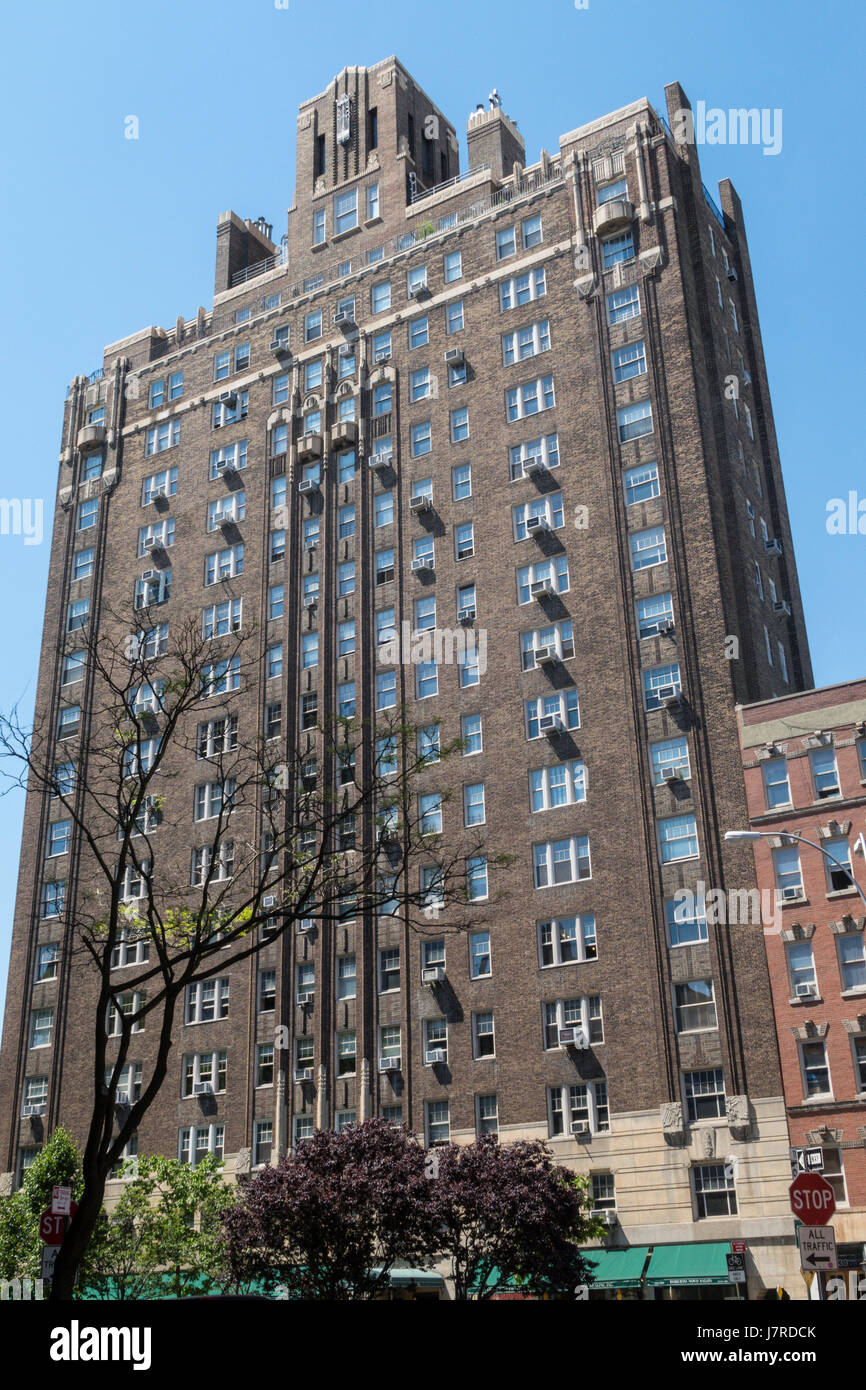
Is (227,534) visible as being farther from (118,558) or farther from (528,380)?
(528,380)

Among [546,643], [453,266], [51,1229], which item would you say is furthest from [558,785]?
[51,1229]

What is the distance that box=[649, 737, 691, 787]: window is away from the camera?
165 feet

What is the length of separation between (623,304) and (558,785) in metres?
23.1

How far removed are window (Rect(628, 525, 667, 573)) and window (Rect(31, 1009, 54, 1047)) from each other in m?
36.0

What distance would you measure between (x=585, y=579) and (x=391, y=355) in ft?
64.1

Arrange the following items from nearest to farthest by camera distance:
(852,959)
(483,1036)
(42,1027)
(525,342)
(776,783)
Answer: (852,959) < (776,783) < (483,1036) < (525,342) < (42,1027)

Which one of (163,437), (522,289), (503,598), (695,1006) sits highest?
(163,437)

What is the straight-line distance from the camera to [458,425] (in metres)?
63.4

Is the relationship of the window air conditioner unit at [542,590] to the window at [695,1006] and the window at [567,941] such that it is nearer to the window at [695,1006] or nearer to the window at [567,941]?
the window at [567,941]

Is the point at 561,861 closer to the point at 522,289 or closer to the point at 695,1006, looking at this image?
the point at 695,1006

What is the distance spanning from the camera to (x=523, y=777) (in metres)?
Answer: 54.0

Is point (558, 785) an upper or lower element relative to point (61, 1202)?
upper

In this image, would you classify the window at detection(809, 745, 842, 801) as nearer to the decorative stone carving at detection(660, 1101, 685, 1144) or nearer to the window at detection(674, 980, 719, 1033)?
the window at detection(674, 980, 719, 1033)

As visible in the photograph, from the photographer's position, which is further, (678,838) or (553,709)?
(553,709)
